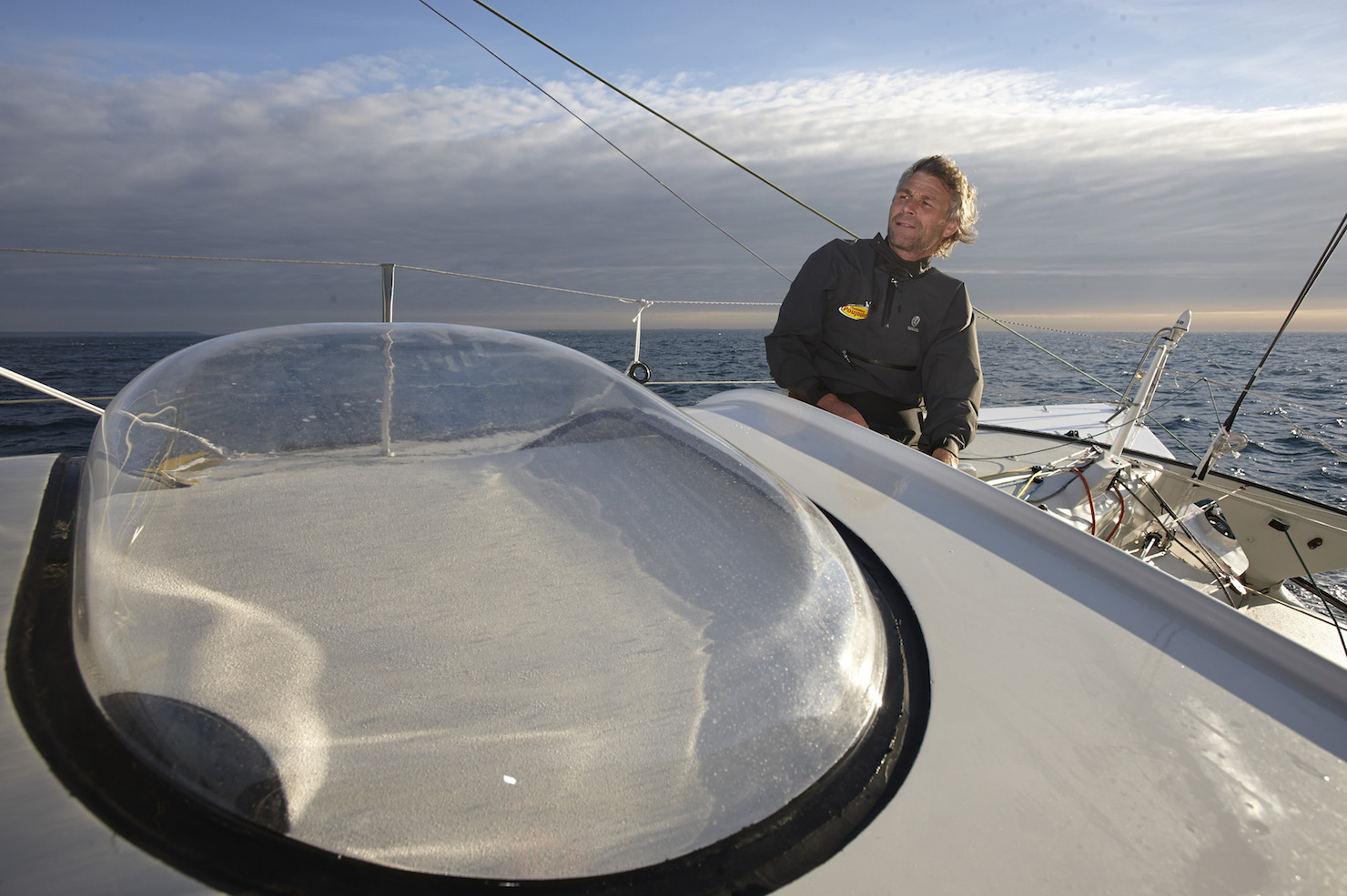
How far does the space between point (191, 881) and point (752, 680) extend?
52 cm

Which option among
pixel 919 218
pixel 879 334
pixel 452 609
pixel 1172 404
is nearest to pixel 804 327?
pixel 879 334

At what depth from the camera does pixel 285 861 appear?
0.53 meters

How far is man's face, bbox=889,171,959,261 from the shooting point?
2.30 metres

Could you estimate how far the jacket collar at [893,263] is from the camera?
7.61 feet

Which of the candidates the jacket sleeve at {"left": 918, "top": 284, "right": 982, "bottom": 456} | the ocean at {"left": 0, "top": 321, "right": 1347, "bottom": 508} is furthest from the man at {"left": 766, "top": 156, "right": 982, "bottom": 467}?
the ocean at {"left": 0, "top": 321, "right": 1347, "bottom": 508}

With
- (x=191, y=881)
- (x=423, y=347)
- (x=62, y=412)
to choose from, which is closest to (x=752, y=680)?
(x=191, y=881)

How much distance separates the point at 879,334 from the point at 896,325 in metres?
0.07

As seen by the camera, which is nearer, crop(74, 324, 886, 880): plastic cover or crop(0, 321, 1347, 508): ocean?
crop(74, 324, 886, 880): plastic cover

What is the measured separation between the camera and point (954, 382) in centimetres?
224

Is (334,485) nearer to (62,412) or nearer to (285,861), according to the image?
(285,861)

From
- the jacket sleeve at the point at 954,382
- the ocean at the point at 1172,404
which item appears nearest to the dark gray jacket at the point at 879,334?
the jacket sleeve at the point at 954,382

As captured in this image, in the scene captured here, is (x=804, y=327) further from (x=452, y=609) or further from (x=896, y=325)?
(x=452, y=609)

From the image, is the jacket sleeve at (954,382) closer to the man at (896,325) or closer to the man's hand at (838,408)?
the man at (896,325)

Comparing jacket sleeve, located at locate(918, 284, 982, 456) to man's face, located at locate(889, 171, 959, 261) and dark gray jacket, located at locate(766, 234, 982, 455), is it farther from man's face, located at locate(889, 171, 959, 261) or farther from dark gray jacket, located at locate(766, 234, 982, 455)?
man's face, located at locate(889, 171, 959, 261)
